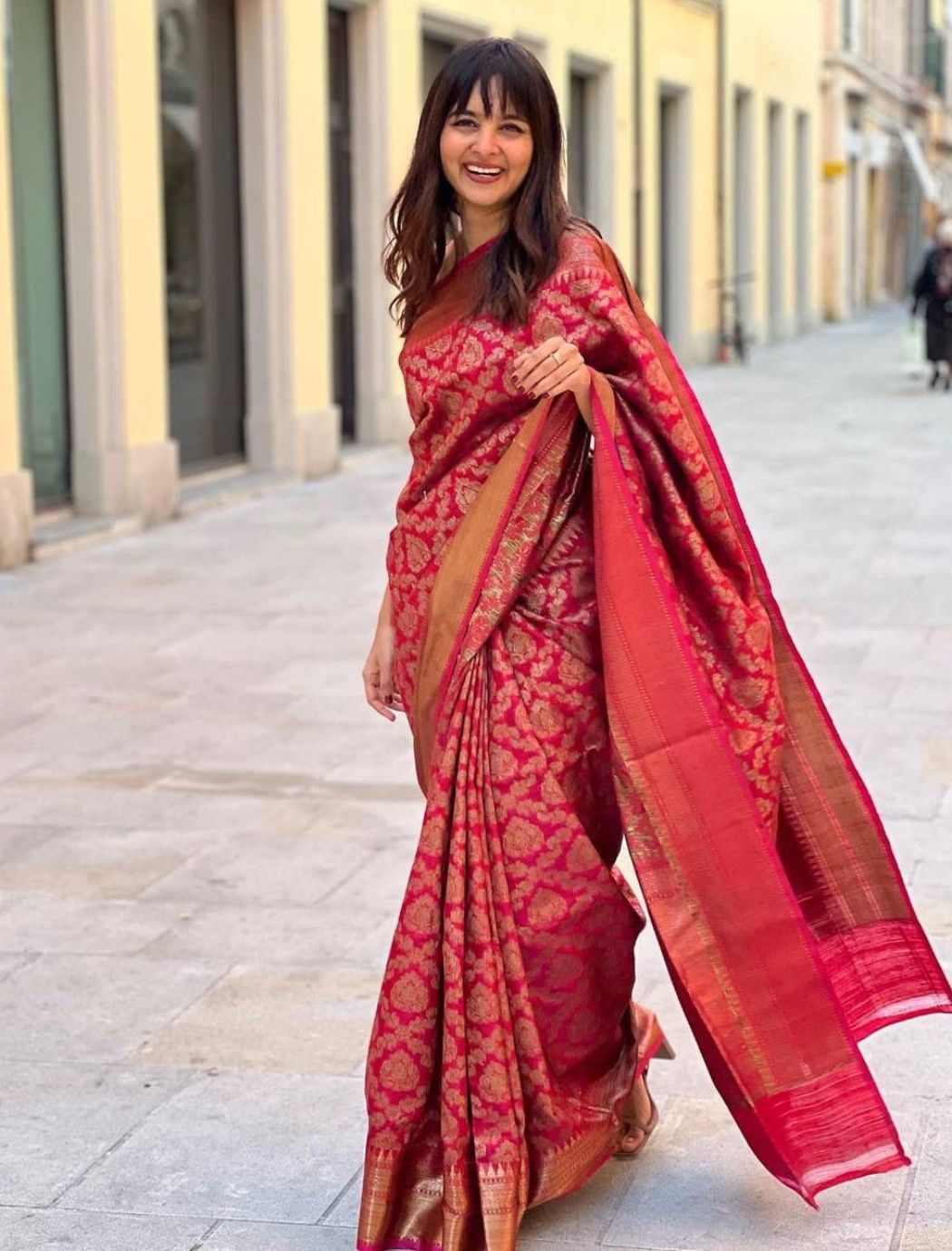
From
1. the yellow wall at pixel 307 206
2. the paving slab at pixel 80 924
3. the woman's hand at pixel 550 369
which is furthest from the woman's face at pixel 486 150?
the yellow wall at pixel 307 206

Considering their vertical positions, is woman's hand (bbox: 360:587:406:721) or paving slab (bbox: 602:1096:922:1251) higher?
woman's hand (bbox: 360:587:406:721)

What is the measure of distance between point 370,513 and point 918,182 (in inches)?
1655

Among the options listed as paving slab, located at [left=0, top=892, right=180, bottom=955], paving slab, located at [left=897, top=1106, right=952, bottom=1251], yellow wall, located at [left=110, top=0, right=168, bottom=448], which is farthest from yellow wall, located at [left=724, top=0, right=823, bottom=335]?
paving slab, located at [left=897, top=1106, right=952, bottom=1251]

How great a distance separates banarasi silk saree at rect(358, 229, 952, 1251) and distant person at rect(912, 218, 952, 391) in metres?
17.7

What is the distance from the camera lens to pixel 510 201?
334cm

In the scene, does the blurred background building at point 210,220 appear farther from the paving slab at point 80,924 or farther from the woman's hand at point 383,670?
the woman's hand at point 383,670

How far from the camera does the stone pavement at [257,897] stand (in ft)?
11.7

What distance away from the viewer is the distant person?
20594mm

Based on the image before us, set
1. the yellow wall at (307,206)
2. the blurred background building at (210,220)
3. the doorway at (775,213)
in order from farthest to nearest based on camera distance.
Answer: the doorway at (775,213) → the yellow wall at (307,206) → the blurred background building at (210,220)

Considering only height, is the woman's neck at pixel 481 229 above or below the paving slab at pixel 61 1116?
above

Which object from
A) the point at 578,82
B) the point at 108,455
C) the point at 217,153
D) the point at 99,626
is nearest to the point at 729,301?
the point at 578,82

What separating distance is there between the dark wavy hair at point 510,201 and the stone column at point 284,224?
1091 centimetres

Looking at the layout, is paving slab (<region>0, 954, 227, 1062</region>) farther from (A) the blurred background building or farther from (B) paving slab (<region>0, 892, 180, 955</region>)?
(A) the blurred background building

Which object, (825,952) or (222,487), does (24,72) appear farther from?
(825,952)
